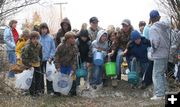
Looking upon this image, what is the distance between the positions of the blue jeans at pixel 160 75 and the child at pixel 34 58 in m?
2.58

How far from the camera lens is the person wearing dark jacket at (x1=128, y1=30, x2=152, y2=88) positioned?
9023 mm

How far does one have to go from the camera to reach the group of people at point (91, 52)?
848 centimetres

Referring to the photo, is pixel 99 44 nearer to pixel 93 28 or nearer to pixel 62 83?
pixel 93 28

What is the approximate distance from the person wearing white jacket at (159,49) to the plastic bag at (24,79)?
8.72ft

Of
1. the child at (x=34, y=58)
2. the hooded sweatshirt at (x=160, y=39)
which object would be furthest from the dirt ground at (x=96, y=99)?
the hooded sweatshirt at (x=160, y=39)

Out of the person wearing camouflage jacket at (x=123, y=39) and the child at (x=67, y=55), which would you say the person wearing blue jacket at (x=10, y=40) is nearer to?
the child at (x=67, y=55)

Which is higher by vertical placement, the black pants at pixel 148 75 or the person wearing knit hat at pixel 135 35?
the person wearing knit hat at pixel 135 35

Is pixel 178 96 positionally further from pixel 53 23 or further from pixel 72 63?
pixel 53 23

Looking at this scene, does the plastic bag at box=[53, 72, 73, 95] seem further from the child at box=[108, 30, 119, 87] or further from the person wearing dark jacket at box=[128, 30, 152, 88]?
the person wearing dark jacket at box=[128, 30, 152, 88]

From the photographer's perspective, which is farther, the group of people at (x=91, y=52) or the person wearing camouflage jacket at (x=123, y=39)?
the person wearing camouflage jacket at (x=123, y=39)

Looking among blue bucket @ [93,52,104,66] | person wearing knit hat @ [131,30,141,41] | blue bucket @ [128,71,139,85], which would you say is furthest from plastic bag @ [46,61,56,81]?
person wearing knit hat @ [131,30,141,41]

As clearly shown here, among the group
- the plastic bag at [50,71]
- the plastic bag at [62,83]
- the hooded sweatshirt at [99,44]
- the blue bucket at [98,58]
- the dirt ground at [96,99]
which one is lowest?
the dirt ground at [96,99]

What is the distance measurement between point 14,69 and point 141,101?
9.29 feet

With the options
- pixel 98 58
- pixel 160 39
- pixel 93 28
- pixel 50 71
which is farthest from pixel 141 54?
pixel 50 71
